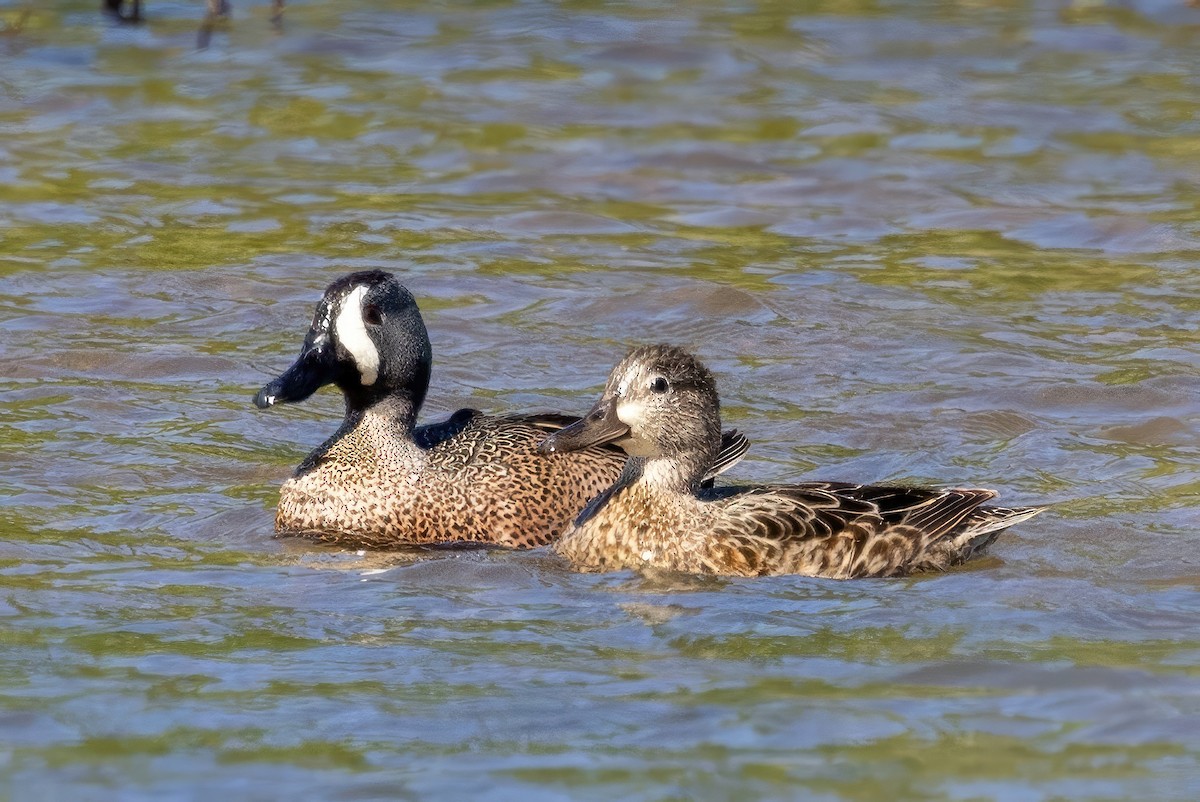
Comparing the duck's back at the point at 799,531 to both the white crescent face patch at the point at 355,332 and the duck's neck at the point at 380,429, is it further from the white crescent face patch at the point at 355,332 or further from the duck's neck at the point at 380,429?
the white crescent face patch at the point at 355,332

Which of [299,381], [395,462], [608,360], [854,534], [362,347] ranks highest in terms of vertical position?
[362,347]

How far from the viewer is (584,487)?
1026cm

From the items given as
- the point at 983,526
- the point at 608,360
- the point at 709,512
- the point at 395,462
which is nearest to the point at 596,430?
the point at 709,512

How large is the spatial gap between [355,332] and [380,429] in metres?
0.46

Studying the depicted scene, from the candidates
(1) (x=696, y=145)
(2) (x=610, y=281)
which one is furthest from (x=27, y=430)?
(1) (x=696, y=145)

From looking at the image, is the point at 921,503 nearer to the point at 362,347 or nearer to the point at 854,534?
the point at 854,534

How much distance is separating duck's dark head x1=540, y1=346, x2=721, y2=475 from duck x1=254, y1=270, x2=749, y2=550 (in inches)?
27.1

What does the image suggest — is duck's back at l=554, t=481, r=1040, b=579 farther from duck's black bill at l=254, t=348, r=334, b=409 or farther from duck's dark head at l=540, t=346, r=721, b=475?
duck's black bill at l=254, t=348, r=334, b=409

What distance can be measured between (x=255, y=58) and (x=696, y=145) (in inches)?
164

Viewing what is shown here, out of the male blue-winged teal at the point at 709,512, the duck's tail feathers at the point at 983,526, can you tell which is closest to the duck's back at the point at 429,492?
the male blue-winged teal at the point at 709,512

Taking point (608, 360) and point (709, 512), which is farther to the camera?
point (608, 360)

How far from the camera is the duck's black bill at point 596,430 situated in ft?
30.1

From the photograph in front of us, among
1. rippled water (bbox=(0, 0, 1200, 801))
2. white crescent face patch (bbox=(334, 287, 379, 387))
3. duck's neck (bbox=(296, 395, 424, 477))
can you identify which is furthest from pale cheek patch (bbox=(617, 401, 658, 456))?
white crescent face patch (bbox=(334, 287, 379, 387))

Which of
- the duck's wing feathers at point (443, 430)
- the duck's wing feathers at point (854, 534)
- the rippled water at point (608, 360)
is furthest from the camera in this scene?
the duck's wing feathers at point (443, 430)
